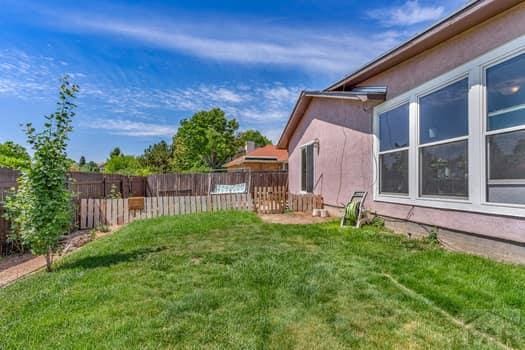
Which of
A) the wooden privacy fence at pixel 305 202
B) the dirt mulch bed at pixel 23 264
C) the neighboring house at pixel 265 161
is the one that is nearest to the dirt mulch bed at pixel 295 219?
the wooden privacy fence at pixel 305 202

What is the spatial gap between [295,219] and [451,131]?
16.2 ft

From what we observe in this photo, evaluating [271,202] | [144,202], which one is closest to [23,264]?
[144,202]

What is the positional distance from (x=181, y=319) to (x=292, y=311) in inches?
40.9

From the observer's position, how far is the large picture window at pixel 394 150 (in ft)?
21.0

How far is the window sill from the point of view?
3.99 meters

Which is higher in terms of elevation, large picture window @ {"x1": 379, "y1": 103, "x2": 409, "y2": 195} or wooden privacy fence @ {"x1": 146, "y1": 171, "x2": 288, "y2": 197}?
large picture window @ {"x1": 379, "y1": 103, "x2": 409, "y2": 195}

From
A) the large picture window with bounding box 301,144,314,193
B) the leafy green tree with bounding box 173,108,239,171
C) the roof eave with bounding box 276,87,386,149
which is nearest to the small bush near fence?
the roof eave with bounding box 276,87,386,149

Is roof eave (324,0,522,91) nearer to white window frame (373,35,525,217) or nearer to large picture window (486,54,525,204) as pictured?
white window frame (373,35,525,217)

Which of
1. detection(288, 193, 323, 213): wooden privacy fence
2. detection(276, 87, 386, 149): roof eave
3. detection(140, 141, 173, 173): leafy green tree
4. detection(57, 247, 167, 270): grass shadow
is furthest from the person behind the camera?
detection(140, 141, 173, 173): leafy green tree

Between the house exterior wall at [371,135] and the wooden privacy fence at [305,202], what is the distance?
0.33 m

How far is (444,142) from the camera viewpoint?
531 centimetres

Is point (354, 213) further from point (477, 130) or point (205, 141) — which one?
point (205, 141)

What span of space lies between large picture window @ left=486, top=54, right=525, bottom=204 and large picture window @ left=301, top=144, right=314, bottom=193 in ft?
23.4

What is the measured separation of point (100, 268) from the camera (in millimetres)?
4504
